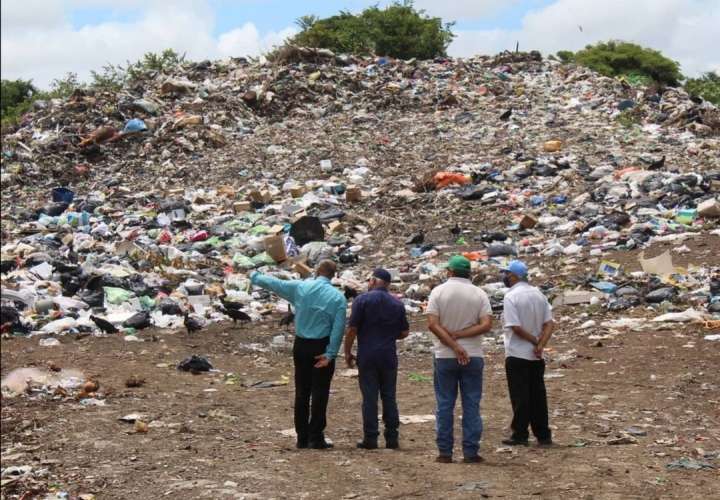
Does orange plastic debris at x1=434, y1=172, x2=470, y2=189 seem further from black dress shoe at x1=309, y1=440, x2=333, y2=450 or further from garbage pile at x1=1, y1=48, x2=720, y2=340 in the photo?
black dress shoe at x1=309, y1=440, x2=333, y2=450

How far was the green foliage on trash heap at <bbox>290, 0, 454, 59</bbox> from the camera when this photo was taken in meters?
26.6

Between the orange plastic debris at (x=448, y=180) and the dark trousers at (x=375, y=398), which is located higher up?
the orange plastic debris at (x=448, y=180)

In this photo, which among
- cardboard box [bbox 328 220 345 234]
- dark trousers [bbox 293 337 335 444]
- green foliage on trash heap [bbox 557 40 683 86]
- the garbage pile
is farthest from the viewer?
green foliage on trash heap [bbox 557 40 683 86]

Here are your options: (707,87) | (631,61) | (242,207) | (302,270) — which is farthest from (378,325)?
(631,61)

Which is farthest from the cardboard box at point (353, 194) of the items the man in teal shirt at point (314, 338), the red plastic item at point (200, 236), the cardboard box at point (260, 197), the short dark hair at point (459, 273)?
the short dark hair at point (459, 273)

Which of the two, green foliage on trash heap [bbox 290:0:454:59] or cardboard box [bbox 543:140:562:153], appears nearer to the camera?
cardboard box [bbox 543:140:562:153]

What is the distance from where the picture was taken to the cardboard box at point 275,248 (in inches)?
509

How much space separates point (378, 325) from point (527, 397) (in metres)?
1.06

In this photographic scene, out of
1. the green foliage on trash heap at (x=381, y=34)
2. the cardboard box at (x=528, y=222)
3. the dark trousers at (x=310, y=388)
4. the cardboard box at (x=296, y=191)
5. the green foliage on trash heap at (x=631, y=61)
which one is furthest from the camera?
the green foliage on trash heap at (x=631, y=61)

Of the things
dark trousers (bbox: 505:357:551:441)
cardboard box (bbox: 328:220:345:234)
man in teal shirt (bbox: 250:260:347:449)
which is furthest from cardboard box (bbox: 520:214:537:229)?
man in teal shirt (bbox: 250:260:347:449)

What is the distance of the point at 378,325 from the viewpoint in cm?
627

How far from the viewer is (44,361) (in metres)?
8.39

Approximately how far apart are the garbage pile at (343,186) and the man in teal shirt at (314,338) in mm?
3772

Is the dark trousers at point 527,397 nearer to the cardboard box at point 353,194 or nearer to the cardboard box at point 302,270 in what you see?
→ the cardboard box at point 302,270
